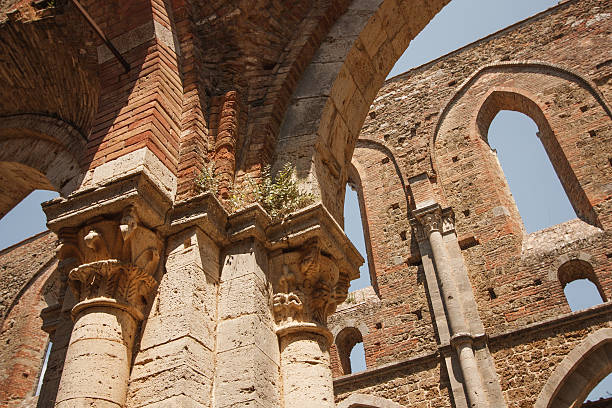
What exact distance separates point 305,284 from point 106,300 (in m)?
1.10

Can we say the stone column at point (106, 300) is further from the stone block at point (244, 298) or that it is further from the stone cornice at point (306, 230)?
the stone cornice at point (306, 230)

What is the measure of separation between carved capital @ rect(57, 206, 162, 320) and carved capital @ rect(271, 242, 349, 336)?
2.28ft

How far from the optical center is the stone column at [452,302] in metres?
8.43

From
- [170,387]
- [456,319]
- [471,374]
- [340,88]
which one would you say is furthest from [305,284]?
[456,319]

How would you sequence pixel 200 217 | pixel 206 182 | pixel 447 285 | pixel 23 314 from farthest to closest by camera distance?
pixel 23 314, pixel 447 285, pixel 206 182, pixel 200 217

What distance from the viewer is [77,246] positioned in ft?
9.82

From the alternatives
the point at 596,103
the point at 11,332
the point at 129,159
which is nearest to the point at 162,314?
the point at 129,159

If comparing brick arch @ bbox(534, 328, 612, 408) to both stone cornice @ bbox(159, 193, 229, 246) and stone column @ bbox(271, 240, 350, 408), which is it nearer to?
stone column @ bbox(271, 240, 350, 408)

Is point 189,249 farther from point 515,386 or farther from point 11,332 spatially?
point 11,332

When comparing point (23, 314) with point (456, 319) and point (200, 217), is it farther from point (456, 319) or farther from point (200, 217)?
point (200, 217)

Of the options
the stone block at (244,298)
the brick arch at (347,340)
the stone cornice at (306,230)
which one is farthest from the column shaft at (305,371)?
the brick arch at (347,340)


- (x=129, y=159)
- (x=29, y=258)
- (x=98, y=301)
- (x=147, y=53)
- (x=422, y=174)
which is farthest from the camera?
(x=29, y=258)

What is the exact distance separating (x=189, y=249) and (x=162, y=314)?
1.26 ft

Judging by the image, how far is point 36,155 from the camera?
475 cm
